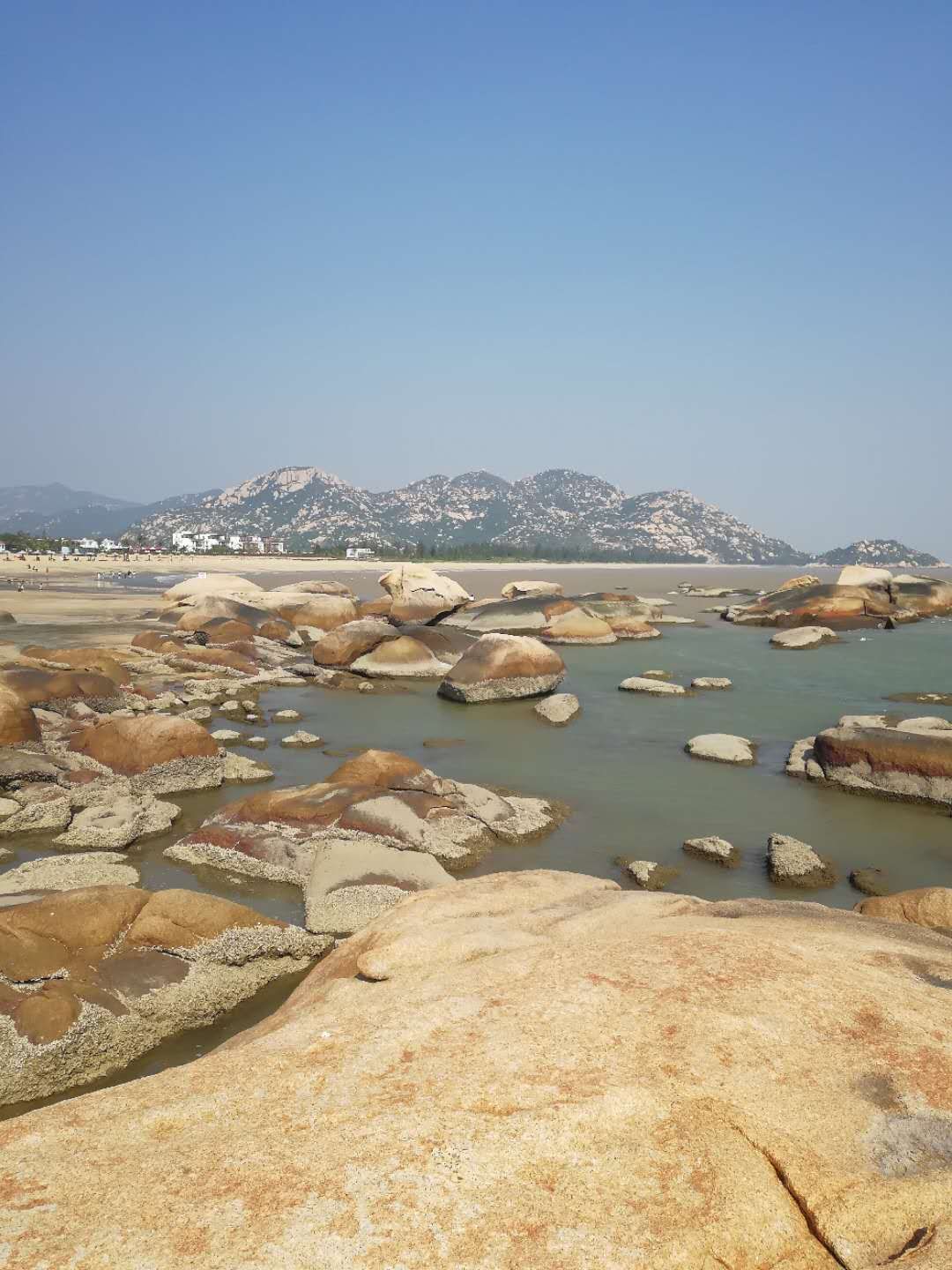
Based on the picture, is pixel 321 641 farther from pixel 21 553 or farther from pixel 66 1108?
pixel 21 553

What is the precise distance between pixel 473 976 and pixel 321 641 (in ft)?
74.8

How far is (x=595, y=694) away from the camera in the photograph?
77.4 ft

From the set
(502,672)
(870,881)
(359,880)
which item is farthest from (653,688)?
(359,880)

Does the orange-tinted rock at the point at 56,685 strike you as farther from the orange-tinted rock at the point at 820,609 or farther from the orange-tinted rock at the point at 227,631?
the orange-tinted rock at the point at 820,609

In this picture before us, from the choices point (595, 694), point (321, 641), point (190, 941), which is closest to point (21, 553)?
point (321, 641)

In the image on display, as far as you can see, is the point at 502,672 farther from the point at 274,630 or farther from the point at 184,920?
the point at 184,920

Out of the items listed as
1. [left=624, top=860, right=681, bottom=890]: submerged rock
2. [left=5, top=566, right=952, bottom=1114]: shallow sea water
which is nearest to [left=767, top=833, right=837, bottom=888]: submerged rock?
[left=5, top=566, right=952, bottom=1114]: shallow sea water

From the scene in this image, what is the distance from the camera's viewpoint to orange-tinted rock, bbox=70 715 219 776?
14273mm

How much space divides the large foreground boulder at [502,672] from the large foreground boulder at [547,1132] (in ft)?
55.1

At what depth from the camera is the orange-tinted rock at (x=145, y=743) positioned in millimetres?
14273

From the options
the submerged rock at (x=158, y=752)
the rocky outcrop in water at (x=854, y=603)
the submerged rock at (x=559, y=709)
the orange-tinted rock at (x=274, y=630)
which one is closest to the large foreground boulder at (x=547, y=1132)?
the submerged rock at (x=158, y=752)

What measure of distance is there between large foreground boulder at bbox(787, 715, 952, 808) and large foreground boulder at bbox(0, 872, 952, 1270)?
1008cm

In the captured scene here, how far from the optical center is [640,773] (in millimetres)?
15891

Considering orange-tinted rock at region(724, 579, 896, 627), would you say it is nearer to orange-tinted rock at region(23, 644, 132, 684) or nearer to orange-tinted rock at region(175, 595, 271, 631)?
orange-tinted rock at region(175, 595, 271, 631)
